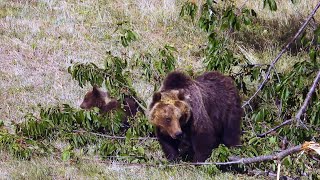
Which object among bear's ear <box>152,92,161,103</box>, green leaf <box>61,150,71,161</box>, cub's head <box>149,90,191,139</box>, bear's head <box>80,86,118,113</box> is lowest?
bear's head <box>80,86,118,113</box>

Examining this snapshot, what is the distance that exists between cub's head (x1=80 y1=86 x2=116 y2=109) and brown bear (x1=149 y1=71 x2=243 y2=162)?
168cm

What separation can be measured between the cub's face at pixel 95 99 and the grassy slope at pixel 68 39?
1.64 ft

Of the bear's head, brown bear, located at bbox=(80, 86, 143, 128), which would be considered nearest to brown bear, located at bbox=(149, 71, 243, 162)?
brown bear, located at bbox=(80, 86, 143, 128)

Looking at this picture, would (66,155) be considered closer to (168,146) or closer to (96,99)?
(168,146)

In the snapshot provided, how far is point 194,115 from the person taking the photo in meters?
7.64

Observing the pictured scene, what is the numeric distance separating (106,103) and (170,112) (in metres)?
2.24

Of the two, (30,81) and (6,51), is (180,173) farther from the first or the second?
(6,51)

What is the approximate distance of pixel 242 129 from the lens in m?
Answer: 8.74

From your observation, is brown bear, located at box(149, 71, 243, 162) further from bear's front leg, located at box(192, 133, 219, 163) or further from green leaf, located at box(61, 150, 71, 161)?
green leaf, located at box(61, 150, 71, 161)

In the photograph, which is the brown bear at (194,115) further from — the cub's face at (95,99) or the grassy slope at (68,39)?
the grassy slope at (68,39)

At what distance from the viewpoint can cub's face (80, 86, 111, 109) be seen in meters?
9.39

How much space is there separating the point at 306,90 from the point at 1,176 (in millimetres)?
3661

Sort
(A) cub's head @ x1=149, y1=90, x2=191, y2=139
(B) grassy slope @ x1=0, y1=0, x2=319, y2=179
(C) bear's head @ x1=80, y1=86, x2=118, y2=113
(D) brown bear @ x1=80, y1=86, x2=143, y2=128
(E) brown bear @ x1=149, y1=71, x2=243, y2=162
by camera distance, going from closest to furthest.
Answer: (A) cub's head @ x1=149, y1=90, x2=191, y2=139 → (E) brown bear @ x1=149, y1=71, x2=243, y2=162 → (D) brown bear @ x1=80, y1=86, x2=143, y2=128 → (C) bear's head @ x1=80, y1=86, x2=118, y2=113 → (B) grassy slope @ x1=0, y1=0, x2=319, y2=179

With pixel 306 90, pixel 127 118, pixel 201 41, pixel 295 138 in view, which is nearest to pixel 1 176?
pixel 127 118
